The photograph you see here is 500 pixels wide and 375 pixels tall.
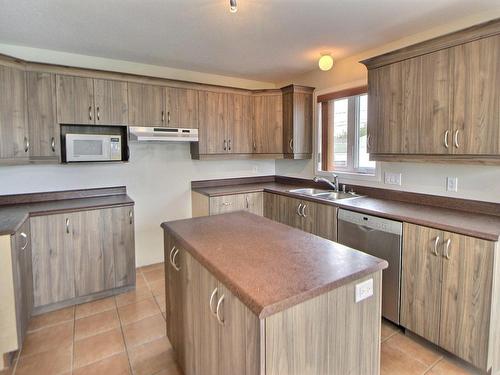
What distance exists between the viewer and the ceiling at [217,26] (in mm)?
2078

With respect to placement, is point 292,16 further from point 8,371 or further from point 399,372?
point 8,371

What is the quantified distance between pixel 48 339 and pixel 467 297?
9.82ft

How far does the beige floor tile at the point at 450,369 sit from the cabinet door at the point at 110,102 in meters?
3.32

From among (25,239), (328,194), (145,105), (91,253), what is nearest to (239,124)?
(145,105)

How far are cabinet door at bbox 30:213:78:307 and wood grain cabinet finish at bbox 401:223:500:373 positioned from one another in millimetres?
2834

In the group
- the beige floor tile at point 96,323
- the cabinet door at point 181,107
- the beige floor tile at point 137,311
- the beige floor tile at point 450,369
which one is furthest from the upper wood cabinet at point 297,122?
the beige floor tile at point 96,323

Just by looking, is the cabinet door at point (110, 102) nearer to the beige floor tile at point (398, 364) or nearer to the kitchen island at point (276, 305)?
the kitchen island at point (276, 305)

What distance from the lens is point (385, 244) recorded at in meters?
2.28

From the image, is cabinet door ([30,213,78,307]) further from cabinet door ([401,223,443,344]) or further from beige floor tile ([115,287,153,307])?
cabinet door ([401,223,443,344])

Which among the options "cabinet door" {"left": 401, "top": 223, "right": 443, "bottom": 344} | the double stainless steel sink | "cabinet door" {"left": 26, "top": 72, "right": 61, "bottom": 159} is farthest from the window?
"cabinet door" {"left": 26, "top": 72, "right": 61, "bottom": 159}

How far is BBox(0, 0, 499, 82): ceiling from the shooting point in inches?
81.8

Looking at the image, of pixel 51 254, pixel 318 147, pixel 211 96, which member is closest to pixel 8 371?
pixel 51 254

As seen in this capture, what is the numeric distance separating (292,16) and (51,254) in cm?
284

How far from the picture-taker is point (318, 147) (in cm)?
378
